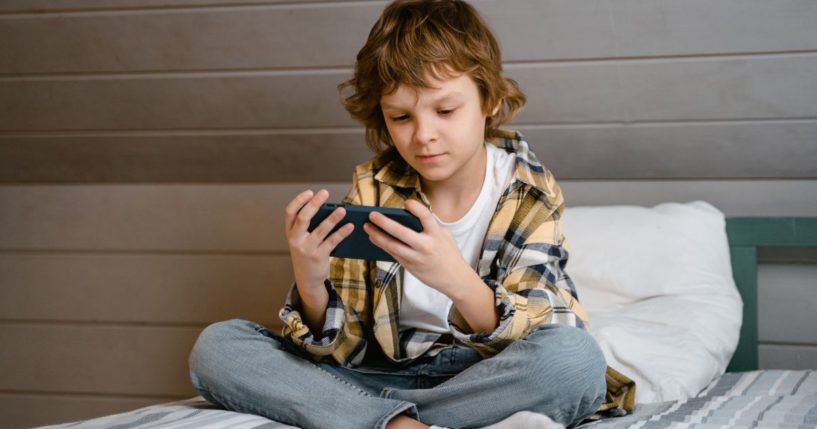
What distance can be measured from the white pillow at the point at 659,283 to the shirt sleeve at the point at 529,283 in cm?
22

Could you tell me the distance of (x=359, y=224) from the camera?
1.22m

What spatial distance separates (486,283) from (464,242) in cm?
13

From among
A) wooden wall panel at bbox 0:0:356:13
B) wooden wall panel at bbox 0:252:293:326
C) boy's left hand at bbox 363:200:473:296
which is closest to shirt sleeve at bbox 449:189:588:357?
boy's left hand at bbox 363:200:473:296

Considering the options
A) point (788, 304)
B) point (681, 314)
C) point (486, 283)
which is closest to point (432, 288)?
point (486, 283)

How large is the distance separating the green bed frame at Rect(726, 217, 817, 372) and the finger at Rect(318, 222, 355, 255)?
1014mm

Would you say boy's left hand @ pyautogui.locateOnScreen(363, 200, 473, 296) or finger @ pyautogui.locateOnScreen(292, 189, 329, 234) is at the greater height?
finger @ pyautogui.locateOnScreen(292, 189, 329, 234)

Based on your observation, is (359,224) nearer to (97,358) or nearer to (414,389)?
(414,389)

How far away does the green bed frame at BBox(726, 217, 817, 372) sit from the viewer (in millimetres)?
1864

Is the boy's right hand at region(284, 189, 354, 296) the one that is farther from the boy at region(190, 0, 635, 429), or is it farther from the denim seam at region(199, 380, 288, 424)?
the denim seam at region(199, 380, 288, 424)

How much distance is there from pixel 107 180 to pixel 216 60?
0.52 metres

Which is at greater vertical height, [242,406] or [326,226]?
[326,226]

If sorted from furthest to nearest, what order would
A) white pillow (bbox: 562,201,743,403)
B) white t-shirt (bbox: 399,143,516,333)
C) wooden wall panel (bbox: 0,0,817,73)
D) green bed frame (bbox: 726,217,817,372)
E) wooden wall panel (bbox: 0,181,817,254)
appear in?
wooden wall panel (bbox: 0,181,817,254), green bed frame (bbox: 726,217,817,372), wooden wall panel (bbox: 0,0,817,73), white pillow (bbox: 562,201,743,403), white t-shirt (bbox: 399,143,516,333)

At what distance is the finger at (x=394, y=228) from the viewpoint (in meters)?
1.18

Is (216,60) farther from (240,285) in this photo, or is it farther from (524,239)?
(524,239)
